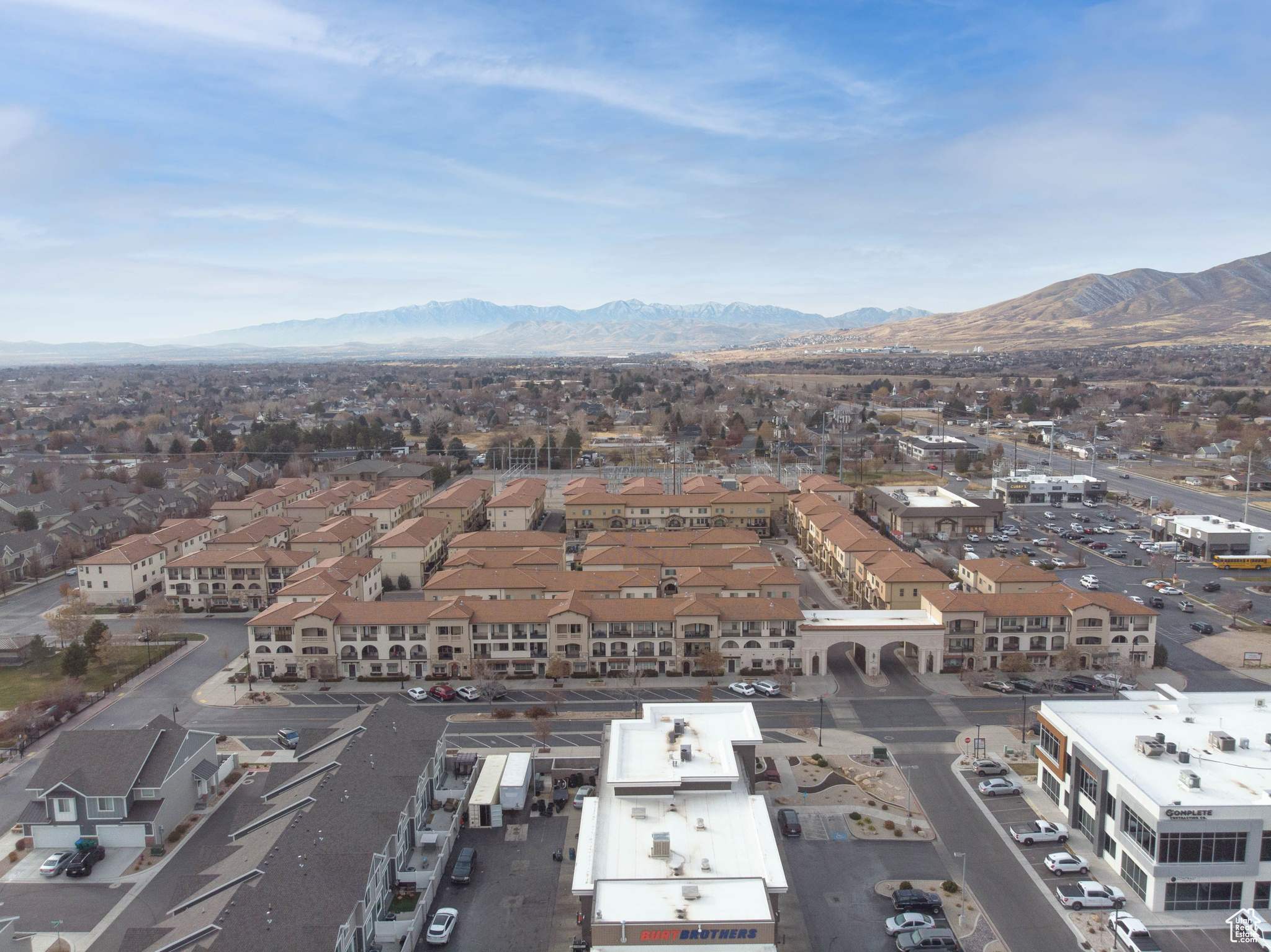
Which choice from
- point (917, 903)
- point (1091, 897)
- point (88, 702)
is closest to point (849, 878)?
point (917, 903)

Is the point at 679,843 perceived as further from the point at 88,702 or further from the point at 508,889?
the point at 88,702

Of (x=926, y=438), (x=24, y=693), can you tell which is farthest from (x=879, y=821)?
(x=926, y=438)

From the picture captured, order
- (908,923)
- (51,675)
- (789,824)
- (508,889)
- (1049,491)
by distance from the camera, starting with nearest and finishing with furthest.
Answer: (908,923) → (508,889) → (789,824) → (51,675) → (1049,491)

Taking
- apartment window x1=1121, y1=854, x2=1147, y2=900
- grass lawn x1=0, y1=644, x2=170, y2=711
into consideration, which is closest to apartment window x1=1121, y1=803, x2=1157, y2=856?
apartment window x1=1121, y1=854, x2=1147, y2=900

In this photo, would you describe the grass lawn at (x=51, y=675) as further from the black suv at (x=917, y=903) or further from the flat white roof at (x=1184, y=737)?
the flat white roof at (x=1184, y=737)

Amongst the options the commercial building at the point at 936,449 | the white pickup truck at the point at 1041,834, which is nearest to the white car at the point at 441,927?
the white pickup truck at the point at 1041,834

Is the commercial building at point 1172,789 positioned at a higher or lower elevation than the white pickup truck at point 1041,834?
higher
